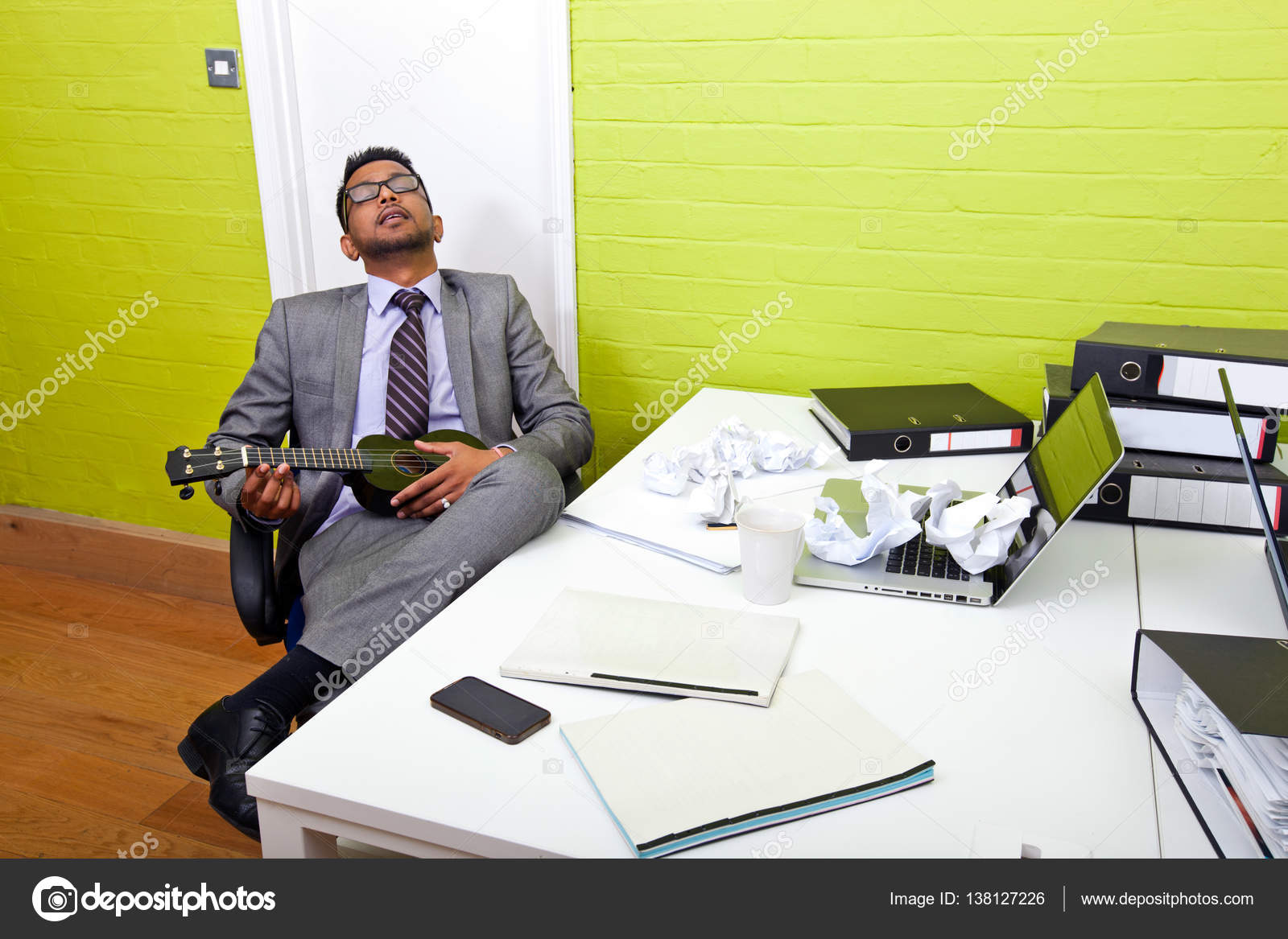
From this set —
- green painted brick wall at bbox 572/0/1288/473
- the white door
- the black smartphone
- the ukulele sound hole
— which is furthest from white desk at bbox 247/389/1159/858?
the white door

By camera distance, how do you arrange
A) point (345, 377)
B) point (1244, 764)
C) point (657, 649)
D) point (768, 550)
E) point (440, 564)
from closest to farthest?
point (1244, 764), point (657, 649), point (768, 550), point (440, 564), point (345, 377)

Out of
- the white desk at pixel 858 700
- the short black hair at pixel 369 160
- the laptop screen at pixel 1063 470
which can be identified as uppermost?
the short black hair at pixel 369 160

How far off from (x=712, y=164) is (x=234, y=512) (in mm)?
1264

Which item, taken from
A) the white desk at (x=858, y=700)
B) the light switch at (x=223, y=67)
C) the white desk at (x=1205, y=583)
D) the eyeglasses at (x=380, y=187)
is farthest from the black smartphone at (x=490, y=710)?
the light switch at (x=223, y=67)

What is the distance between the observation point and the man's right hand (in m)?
1.77

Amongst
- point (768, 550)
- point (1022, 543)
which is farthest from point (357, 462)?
point (1022, 543)

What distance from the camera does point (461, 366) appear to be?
2131 mm

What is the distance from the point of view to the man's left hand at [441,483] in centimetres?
184

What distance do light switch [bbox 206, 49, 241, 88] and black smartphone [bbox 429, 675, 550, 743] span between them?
83.4 inches

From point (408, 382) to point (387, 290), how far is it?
213 mm

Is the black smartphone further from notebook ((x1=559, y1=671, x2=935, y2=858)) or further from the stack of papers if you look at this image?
the stack of papers

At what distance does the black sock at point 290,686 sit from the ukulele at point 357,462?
1.31 feet

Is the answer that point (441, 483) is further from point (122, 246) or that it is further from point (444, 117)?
point (122, 246)

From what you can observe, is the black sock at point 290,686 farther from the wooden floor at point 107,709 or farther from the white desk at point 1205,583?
the white desk at point 1205,583
